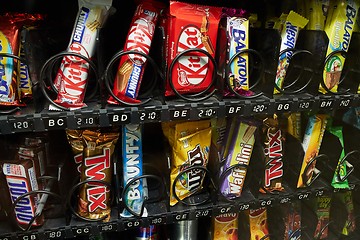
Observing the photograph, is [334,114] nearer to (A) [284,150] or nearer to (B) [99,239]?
(A) [284,150]

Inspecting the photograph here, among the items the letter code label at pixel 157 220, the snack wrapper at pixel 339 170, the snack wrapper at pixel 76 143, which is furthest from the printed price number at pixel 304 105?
the snack wrapper at pixel 76 143

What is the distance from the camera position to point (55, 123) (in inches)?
32.7

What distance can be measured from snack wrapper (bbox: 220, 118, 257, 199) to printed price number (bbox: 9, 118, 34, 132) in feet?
1.91

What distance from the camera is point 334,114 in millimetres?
1319

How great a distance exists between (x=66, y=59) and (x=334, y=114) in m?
1.03

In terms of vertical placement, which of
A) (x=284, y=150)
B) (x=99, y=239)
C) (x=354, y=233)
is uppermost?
(x=284, y=150)

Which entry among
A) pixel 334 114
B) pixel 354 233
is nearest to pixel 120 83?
pixel 334 114

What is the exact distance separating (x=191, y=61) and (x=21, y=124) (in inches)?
18.1

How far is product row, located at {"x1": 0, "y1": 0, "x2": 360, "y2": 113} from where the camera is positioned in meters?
0.85

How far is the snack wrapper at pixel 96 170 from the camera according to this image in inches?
36.9

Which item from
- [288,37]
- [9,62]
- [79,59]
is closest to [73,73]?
[79,59]

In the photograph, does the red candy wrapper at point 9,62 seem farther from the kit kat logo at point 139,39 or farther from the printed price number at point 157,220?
the printed price number at point 157,220

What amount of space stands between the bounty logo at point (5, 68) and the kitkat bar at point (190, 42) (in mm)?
394

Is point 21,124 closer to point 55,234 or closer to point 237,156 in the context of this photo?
point 55,234
